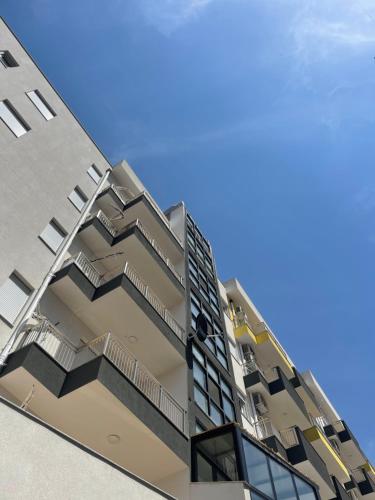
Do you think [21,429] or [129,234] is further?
[129,234]

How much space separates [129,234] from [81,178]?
4.18 m

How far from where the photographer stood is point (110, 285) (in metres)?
13.1

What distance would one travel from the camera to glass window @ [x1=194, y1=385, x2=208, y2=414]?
42.3 ft

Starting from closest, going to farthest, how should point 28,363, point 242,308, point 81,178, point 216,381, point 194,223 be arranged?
point 28,363
point 216,381
point 81,178
point 242,308
point 194,223

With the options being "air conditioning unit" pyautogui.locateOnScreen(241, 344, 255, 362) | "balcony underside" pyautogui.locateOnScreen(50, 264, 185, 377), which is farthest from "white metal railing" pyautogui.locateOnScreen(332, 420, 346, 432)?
"balcony underside" pyautogui.locateOnScreen(50, 264, 185, 377)

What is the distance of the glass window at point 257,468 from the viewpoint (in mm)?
9750

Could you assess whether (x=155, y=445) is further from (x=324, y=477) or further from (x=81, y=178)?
(x=81, y=178)

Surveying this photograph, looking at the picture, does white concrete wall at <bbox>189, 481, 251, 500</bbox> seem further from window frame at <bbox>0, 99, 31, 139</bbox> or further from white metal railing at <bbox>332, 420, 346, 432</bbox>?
white metal railing at <bbox>332, 420, 346, 432</bbox>

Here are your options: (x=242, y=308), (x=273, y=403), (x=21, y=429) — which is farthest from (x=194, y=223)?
(x=21, y=429)

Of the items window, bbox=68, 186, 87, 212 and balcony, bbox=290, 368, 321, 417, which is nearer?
window, bbox=68, 186, 87, 212

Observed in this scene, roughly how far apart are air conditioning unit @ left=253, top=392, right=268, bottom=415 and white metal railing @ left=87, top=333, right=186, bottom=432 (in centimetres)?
808

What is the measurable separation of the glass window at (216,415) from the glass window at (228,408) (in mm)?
528

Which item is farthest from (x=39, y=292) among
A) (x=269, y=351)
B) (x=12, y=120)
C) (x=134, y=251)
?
(x=269, y=351)

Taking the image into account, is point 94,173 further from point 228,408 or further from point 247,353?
point 228,408
